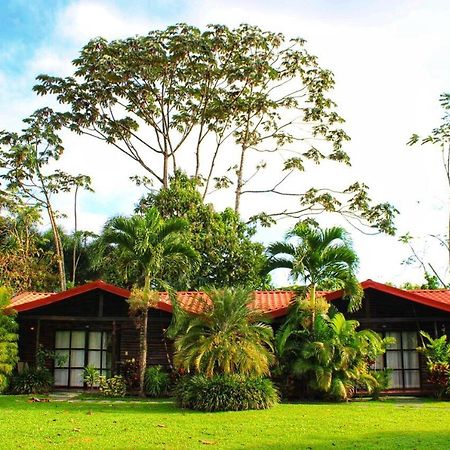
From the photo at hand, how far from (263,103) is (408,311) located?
13.5m

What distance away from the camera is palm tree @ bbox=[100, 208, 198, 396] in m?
16.9

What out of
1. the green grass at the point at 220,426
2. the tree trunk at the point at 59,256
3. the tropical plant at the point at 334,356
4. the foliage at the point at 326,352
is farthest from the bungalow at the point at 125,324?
the tree trunk at the point at 59,256

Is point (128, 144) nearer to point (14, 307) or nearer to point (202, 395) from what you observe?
point (14, 307)

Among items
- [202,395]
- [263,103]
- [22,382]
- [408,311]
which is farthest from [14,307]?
[263,103]

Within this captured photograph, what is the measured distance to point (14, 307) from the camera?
1881 cm

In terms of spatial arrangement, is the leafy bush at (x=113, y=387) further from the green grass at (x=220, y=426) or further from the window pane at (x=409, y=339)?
the window pane at (x=409, y=339)

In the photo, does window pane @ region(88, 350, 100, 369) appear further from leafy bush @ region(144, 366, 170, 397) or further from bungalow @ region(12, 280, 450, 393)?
leafy bush @ region(144, 366, 170, 397)

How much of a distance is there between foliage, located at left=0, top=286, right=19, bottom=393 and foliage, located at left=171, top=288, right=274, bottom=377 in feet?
14.7

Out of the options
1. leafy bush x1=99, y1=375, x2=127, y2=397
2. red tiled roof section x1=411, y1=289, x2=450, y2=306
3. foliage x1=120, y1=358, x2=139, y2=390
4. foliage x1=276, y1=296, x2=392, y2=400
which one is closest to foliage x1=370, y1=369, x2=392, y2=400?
foliage x1=276, y1=296, x2=392, y2=400

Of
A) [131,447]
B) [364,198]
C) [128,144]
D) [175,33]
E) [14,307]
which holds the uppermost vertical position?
[175,33]

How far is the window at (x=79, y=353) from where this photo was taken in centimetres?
1962

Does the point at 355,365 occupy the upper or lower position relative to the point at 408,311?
lower

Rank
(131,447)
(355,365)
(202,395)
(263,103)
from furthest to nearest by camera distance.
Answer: (263,103)
(355,365)
(202,395)
(131,447)

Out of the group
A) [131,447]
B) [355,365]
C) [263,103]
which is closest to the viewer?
[131,447]
